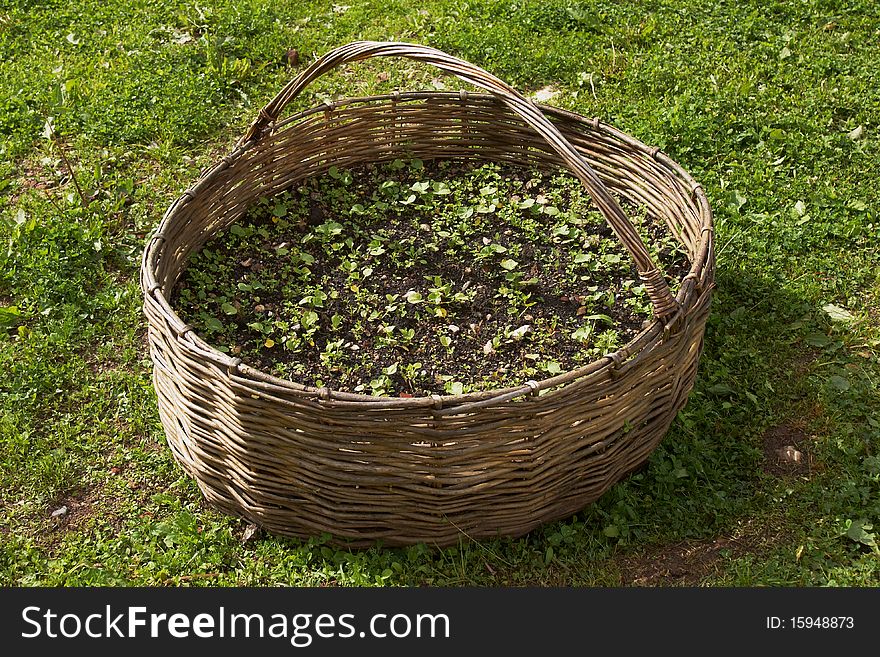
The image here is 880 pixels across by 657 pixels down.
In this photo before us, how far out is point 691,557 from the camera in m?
3.11

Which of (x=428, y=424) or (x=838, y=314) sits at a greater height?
(x=428, y=424)

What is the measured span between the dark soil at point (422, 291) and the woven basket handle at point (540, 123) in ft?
1.69

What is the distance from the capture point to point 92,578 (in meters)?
3.11

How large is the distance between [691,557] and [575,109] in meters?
2.61

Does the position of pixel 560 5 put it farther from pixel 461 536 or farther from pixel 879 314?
pixel 461 536

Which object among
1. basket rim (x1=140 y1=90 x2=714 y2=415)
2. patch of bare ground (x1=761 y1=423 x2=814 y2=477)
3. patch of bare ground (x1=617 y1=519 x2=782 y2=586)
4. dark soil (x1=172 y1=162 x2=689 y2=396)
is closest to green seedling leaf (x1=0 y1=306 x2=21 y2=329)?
dark soil (x1=172 y1=162 x2=689 y2=396)

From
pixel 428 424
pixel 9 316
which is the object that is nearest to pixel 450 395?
pixel 428 424

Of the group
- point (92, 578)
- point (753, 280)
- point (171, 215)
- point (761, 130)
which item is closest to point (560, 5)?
point (761, 130)

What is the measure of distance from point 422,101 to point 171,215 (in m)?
1.24

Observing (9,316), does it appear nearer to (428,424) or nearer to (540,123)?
(428,424)

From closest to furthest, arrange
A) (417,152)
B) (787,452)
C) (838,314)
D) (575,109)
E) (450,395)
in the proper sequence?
1. (450,395)
2. (787,452)
3. (838,314)
4. (417,152)
5. (575,109)

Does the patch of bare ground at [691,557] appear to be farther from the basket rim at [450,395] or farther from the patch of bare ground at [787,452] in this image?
the basket rim at [450,395]

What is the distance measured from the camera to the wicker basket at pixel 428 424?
275 centimetres

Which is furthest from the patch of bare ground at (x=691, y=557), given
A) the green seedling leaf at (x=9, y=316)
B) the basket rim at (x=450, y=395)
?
the green seedling leaf at (x=9, y=316)
